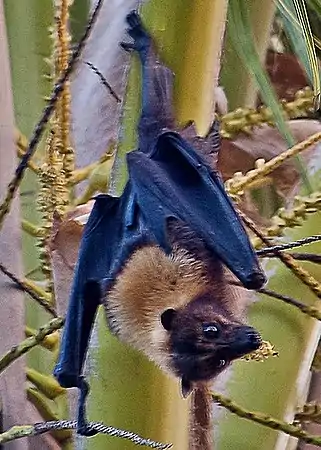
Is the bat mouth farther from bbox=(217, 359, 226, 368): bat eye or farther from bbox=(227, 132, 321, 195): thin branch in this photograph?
bbox=(227, 132, 321, 195): thin branch

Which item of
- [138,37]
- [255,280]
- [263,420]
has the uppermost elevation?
[138,37]

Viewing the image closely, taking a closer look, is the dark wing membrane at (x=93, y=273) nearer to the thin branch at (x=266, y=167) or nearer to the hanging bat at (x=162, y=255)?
the hanging bat at (x=162, y=255)

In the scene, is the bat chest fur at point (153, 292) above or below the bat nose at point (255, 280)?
below

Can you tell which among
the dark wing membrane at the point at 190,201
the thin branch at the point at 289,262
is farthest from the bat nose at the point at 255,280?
the thin branch at the point at 289,262

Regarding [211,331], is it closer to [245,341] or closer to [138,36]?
[245,341]

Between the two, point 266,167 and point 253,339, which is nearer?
point 253,339

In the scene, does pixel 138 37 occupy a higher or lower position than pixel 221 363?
higher

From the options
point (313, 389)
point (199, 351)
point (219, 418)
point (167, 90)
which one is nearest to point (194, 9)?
point (167, 90)

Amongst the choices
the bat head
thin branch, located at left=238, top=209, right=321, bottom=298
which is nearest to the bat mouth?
the bat head

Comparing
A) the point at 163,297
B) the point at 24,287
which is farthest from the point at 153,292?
the point at 24,287
